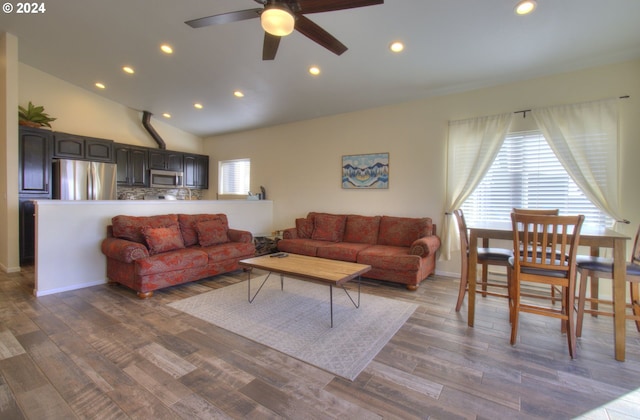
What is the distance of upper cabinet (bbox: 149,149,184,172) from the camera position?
6.30 metres

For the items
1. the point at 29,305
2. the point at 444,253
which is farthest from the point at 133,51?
the point at 444,253

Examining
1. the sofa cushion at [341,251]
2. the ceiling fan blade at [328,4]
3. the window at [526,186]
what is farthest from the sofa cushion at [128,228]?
the window at [526,186]

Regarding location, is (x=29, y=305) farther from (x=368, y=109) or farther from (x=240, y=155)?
(x=368, y=109)

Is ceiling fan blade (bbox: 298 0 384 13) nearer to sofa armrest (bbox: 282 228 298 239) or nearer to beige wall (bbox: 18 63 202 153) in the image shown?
sofa armrest (bbox: 282 228 298 239)

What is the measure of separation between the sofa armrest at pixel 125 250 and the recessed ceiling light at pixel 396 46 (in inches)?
145

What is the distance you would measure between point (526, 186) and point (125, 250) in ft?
16.4

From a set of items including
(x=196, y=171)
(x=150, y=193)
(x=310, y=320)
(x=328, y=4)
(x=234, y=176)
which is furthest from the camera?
(x=196, y=171)

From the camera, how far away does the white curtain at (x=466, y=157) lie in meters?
3.86

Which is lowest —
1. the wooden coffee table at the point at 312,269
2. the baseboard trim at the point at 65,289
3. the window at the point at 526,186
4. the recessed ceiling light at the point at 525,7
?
the baseboard trim at the point at 65,289

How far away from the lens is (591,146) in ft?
10.9

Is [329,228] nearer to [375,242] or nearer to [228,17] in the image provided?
[375,242]

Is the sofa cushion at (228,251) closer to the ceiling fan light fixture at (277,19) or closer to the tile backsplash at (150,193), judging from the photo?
the ceiling fan light fixture at (277,19)

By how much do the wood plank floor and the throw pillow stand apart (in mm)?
1449

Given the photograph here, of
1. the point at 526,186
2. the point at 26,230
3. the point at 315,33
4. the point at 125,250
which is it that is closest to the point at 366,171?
the point at 526,186
